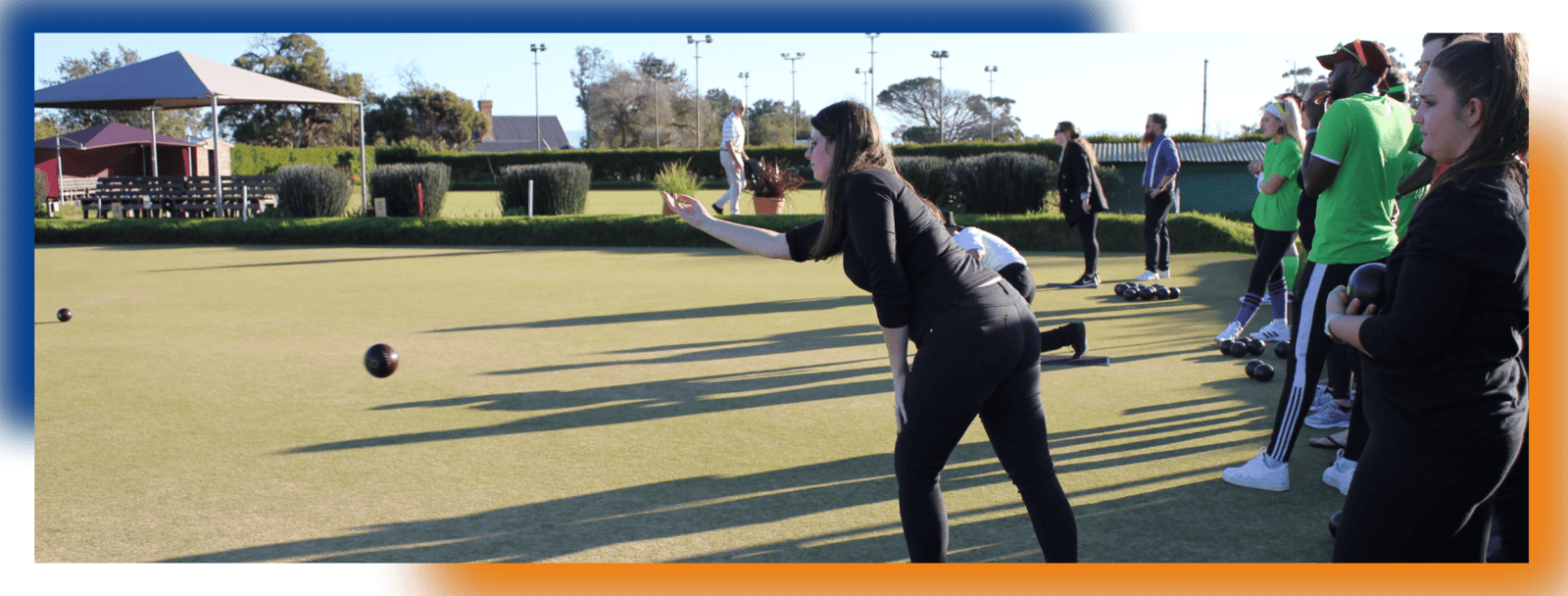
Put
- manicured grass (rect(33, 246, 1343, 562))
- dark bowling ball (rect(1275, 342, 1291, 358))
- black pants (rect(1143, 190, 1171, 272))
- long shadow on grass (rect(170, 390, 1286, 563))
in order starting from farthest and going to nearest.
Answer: black pants (rect(1143, 190, 1171, 272)), dark bowling ball (rect(1275, 342, 1291, 358)), manicured grass (rect(33, 246, 1343, 562)), long shadow on grass (rect(170, 390, 1286, 563))

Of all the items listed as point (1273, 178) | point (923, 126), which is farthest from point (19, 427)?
point (923, 126)

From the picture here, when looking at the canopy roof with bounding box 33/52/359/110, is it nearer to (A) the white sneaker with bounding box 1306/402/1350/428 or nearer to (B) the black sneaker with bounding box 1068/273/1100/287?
(B) the black sneaker with bounding box 1068/273/1100/287

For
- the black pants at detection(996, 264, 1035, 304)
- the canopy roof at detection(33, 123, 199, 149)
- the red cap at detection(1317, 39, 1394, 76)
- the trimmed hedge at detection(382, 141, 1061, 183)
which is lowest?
the black pants at detection(996, 264, 1035, 304)

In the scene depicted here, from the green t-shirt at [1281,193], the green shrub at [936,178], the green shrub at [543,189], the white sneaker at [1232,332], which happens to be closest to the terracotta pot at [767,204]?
the green shrub at [936,178]

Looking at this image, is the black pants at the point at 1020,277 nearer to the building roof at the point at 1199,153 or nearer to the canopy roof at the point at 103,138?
the building roof at the point at 1199,153

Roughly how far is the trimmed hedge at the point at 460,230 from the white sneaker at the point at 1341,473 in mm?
12505

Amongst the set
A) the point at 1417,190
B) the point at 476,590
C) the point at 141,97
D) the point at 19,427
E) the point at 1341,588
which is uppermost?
the point at 141,97

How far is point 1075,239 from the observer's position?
54.9 feet

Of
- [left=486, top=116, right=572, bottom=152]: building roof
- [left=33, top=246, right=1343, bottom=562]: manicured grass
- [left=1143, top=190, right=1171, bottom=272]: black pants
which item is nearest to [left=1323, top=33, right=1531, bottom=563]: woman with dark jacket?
[left=33, top=246, right=1343, bottom=562]: manicured grass

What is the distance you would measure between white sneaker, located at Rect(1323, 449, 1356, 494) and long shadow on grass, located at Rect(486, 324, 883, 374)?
4.12m

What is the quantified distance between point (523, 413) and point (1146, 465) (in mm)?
3272

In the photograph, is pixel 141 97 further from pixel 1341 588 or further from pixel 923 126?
pixel 923 126

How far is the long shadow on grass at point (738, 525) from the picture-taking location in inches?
146

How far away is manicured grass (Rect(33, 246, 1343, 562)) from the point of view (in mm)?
3863
